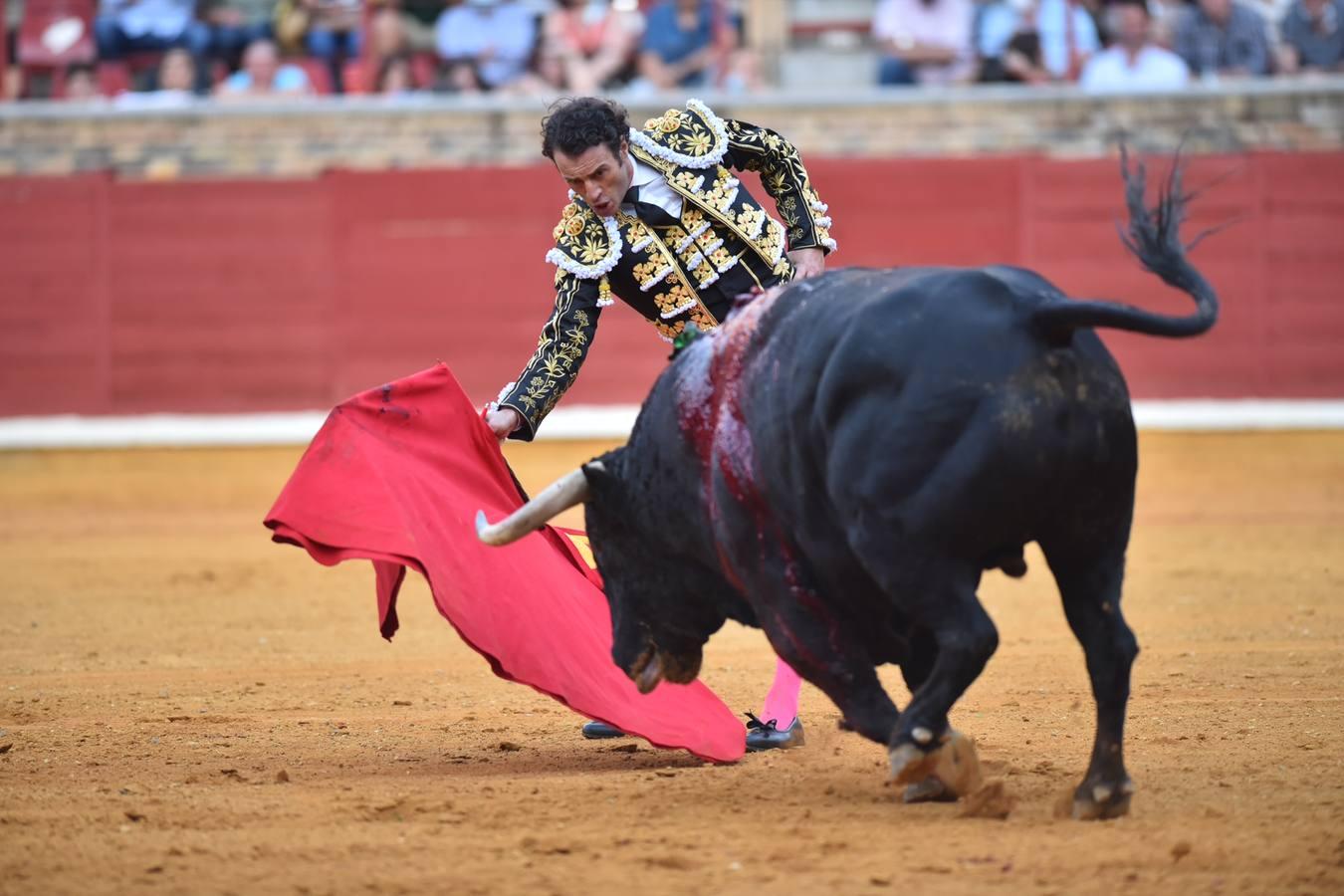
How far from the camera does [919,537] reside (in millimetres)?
2682

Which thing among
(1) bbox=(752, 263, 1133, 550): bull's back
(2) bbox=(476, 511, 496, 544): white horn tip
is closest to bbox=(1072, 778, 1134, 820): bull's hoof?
(1) bbox=(752, 263, 1133, 550): bull's back

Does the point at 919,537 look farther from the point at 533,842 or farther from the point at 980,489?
the point at 533,842

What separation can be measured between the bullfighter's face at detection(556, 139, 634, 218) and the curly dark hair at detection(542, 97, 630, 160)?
13 mm

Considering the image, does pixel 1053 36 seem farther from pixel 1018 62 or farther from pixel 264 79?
pixel 264 79

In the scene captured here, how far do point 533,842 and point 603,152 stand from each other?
137 centimetres

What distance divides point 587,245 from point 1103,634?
4.76 feet

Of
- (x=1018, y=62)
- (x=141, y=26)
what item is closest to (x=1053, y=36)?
(x=1018, y=62)

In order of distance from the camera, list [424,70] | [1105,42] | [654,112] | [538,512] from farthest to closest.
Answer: [424,70] < [1105,42] < [654,112] < [538,512]

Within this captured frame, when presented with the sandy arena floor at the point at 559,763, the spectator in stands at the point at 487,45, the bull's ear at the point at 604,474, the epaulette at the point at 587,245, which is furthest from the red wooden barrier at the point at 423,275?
the bull's ear at the point at 604,474

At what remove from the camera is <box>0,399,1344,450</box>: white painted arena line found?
10.8 m

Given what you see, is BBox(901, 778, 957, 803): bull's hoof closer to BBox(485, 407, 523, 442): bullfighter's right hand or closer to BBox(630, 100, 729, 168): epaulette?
BBox(485, 407, 523, 442): bullfighter's right hand

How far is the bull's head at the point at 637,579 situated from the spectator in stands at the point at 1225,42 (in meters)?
8.66

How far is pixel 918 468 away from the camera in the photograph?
8.72 ft

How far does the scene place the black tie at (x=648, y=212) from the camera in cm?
366
